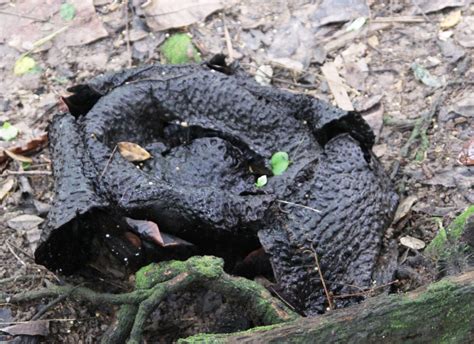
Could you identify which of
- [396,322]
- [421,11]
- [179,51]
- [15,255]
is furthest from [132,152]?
[421,11]

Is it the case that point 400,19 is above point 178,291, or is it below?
above

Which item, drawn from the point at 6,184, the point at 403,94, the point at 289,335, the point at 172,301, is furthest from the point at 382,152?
the point at 6,184

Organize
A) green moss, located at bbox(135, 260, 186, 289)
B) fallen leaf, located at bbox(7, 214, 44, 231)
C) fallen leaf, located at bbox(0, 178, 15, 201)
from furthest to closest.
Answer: fallen leaf, located at bbox(0, 178, 15, 201) → fallen leaf, located at bbox(7, 214, 44, 231) → green moss, located at bbox(135, 260, 186, 289)

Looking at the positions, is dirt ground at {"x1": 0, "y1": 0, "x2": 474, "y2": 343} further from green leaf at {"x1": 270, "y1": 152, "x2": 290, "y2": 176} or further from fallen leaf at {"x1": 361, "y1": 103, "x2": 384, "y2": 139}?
green leaf at {"x1": 270, "y1": 152, "x2": 290, "y2": 176}

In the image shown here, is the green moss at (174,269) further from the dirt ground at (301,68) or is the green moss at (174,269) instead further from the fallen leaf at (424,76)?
the fallen leaf at (424,76)

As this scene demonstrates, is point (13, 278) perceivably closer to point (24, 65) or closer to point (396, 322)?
point (24, 65)

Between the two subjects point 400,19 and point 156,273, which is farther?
point 400,19

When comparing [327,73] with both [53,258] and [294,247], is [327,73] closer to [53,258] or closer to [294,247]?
[294,247]

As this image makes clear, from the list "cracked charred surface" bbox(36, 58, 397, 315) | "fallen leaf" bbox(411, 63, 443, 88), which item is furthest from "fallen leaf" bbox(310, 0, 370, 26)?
"cracked charred surface" bbox(36, 58, 397, 315)
